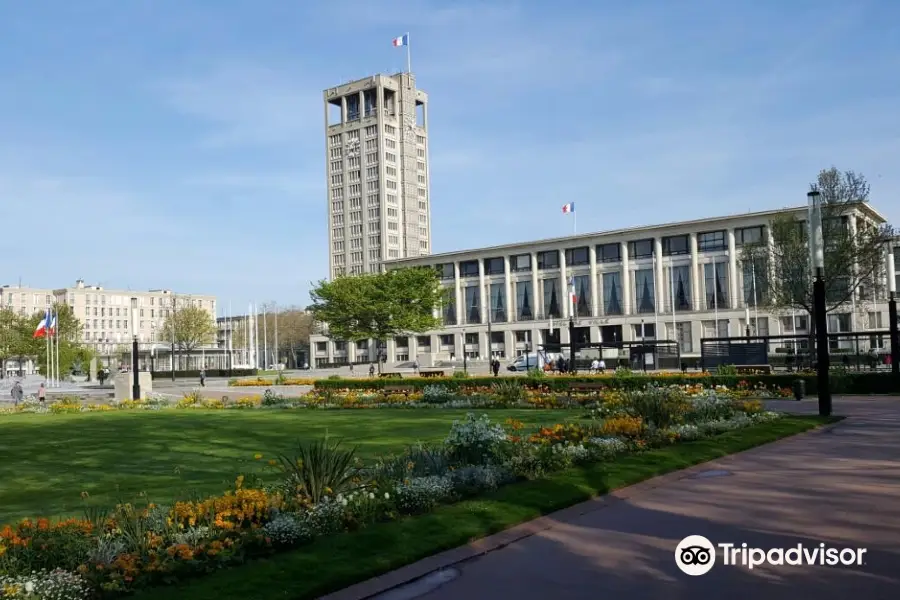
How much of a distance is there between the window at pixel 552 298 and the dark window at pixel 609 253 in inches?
248

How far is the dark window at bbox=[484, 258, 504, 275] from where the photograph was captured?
10238 cm

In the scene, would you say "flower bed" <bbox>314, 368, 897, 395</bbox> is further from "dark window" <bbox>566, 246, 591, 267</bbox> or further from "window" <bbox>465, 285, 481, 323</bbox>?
"window" <bbox>465, 285, 481, 323</bbox>

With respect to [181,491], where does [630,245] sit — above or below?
above

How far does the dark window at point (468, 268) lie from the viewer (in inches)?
4129

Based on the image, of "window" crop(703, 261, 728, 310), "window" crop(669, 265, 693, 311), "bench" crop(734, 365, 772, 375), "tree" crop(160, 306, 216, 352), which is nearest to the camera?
"bench" crop(734, 365, 772, 375)

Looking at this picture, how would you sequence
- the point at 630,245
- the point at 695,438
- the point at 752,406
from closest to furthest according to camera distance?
the point at 695,438 < the point at 752,406 < the point at 630,245

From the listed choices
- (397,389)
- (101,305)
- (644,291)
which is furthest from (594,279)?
(101,305)

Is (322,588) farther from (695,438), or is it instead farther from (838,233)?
(838,233)

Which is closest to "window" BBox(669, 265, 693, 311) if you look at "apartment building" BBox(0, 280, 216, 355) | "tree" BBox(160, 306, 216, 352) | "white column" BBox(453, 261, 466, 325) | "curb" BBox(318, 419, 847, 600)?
"white column" BBox(453, 261, 466, 325)

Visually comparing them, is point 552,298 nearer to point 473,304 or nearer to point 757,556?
point 473,304

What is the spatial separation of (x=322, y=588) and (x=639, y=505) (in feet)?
14.9

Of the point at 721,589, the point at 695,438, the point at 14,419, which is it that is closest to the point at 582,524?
the point at 721,589

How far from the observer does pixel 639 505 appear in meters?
9.66

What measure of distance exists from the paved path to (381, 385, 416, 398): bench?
2272cm
